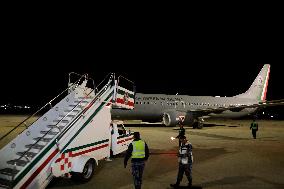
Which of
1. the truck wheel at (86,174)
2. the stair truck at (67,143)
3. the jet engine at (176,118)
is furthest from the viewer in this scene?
the jet engine at (176,118)

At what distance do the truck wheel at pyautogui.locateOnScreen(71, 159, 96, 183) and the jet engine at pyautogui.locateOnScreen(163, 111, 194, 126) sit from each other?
19.6 meters

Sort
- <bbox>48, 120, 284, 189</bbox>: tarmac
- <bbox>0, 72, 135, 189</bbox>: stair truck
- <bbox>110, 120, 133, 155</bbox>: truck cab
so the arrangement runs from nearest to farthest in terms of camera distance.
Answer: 1. <bbox>0, 72, 135, 189</bbox>: stair truck
2. <bbox>48, 120, 284, 189</bbox>: tarmac
3. <bbox>110, 120, 133, 155</bbox>: truck cab

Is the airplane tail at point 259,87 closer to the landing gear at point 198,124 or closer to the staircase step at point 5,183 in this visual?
the landing gear at point 198,124

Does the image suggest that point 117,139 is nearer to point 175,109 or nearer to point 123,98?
point 123,98

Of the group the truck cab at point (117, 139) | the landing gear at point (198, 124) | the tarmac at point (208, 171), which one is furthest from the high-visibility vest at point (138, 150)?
the landing gear at point (198, 124)

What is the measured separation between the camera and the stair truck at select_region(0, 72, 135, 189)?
25.5ft

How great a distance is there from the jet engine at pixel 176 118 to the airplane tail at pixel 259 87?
1451 cm

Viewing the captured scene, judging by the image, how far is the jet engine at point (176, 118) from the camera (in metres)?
29.0

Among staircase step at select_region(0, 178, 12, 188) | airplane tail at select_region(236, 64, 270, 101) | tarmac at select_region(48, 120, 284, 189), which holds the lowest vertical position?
tarmac at select_region(48, 120, 284, 189)

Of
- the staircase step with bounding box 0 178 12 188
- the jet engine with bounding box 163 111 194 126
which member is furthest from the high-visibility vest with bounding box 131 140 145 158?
the jet engine with bounding box 163 111 194 126

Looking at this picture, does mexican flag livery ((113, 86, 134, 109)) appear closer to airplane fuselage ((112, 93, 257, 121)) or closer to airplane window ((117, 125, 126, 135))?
airplane window ((117, 125, 126, 135))

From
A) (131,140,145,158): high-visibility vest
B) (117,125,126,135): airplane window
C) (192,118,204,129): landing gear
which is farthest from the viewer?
(192,118,204,129): landing gear

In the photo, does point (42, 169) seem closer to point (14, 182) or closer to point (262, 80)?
point (14, 182)

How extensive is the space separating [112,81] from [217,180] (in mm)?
4943
